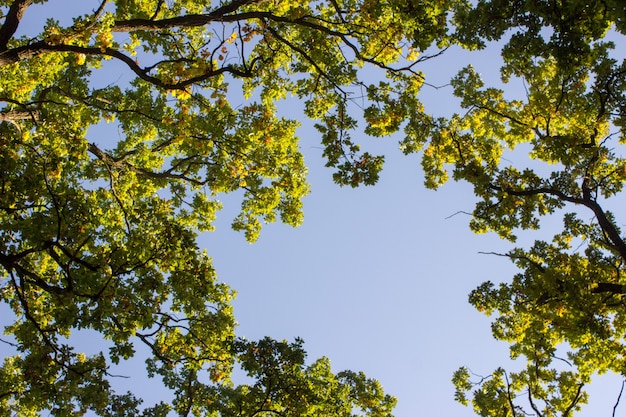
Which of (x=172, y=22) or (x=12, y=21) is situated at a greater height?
(x=172, y=22)

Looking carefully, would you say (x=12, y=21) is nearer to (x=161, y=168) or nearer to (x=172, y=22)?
(x=172, y=22)

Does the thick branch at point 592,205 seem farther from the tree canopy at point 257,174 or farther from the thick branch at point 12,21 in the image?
the thick branch at point 12,21

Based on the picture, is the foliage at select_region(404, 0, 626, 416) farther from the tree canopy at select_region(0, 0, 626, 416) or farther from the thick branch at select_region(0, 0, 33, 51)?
the thick branch at select_region(0, 0, 33, 51)

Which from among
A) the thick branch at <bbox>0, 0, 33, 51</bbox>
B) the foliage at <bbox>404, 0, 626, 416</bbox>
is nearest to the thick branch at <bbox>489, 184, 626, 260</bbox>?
the foliage at <bbox>404, 0, 626, 416</bbox>

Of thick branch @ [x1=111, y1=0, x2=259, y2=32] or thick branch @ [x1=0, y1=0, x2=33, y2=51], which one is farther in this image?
thick branch @ [x1=111, y1=0, x2=259, y2=32]

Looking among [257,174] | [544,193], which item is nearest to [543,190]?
[544,193]

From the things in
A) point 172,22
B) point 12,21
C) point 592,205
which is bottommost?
point 592,205

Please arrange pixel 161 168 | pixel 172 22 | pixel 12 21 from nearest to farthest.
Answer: pixel 12 21 < pixel 172 22 < pixel 161 168

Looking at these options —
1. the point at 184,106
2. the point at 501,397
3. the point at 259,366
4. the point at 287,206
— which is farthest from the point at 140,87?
the point at 501,397

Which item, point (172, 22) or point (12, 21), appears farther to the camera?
point (172, 22)

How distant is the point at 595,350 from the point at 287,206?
30.4ft

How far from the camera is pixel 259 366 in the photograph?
9188mm

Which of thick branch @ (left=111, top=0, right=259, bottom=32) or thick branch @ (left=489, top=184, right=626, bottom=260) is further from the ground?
thick branch @ (left=111, top=0, right=259, bottom=32)

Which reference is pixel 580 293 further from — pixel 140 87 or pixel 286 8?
pixel 140 87
